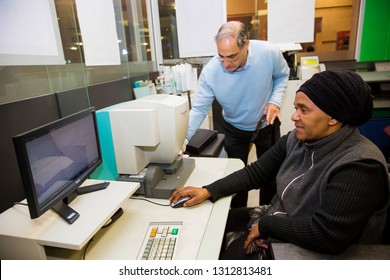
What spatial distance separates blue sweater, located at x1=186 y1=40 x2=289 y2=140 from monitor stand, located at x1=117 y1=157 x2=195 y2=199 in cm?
50

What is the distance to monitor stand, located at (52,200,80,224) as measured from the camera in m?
0.89

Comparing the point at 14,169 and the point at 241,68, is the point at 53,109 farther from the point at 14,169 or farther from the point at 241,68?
the point at 241,68

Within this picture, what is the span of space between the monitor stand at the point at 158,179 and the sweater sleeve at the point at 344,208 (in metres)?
0.59

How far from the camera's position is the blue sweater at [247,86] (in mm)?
1843

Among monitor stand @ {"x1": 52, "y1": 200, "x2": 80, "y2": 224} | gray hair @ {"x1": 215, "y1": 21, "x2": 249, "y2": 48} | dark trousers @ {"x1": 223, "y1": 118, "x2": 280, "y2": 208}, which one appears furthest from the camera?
dark trousers @ {"x1": 223, "y1": 118, "x2": 280, "y2": 208}

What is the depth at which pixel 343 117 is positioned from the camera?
0.93 metres

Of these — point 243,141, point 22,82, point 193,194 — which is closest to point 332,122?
point 193,194

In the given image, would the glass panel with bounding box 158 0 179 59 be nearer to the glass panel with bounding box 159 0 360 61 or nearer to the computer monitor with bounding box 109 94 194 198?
the glass panel with bounding box 159 0 360 61

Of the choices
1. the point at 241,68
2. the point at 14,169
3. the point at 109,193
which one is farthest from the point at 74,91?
the point at 241,68

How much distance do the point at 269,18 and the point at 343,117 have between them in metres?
2.58

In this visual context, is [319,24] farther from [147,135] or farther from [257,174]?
[147,135]

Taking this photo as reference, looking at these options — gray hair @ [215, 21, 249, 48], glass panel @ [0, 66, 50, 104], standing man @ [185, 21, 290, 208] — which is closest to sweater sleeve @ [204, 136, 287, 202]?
standing man @ [185, 21, 290, 208]

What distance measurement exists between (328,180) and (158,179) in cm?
72

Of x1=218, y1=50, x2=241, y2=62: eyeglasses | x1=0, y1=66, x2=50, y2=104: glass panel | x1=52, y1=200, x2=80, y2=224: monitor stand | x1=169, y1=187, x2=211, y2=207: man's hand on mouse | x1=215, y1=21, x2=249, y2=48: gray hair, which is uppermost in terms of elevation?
x1=215, y1=21, x2=249, y2=48: gray hair
